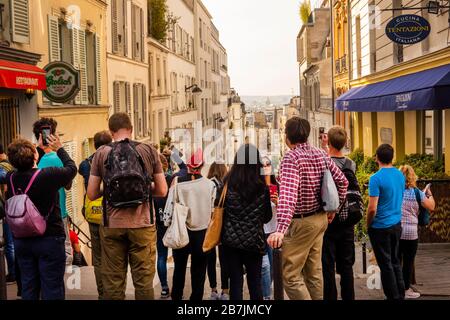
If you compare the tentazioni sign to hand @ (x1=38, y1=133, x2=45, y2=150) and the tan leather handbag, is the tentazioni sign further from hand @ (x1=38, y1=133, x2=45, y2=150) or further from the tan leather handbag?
hand @ (x1=38, y1=133, x2=45, y2=150)

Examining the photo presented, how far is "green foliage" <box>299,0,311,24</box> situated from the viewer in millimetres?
46719

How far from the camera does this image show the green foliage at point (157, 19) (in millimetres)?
30219

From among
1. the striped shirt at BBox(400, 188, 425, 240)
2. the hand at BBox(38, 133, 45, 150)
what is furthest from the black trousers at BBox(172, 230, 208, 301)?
the striped shirt at BBox(400, 188, 425, 240)

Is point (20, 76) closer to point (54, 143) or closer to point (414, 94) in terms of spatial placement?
point (54, 143)

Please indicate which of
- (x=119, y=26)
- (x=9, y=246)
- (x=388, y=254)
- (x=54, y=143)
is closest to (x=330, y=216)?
(x=388, y=254)

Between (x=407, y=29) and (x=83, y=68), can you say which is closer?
(x=407, y=29)

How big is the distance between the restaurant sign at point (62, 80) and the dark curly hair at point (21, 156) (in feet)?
25.5

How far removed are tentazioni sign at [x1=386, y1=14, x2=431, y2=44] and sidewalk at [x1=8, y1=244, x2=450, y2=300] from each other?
5.07 metres

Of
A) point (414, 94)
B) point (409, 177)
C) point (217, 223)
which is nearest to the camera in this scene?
point (217, 223)

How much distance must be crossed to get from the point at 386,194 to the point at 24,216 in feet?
12.2

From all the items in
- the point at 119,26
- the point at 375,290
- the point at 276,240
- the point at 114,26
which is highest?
the point at 119,26

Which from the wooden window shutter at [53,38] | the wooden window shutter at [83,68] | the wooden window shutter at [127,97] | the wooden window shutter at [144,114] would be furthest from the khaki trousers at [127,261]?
the wooden window shutter at [144,114]

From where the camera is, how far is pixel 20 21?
42.1 ft

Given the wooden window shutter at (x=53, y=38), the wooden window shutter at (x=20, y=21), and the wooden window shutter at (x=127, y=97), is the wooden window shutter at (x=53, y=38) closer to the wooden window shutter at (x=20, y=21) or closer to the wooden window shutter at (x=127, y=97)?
the wooden window shutter at (x=20, y=21)
